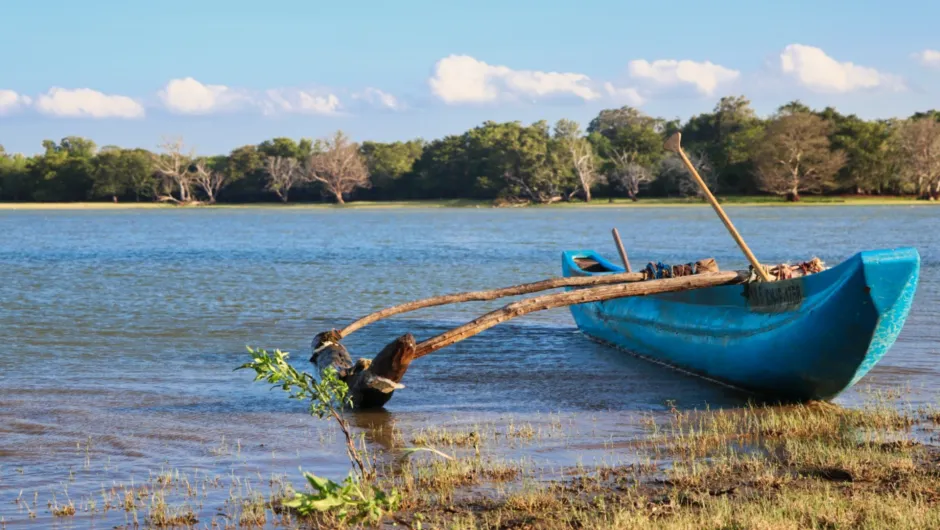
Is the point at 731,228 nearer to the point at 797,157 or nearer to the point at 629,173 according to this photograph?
the point at 797,157

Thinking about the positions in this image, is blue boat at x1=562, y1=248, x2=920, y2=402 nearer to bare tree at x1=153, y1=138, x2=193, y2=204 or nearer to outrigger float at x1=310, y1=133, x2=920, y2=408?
outrigger float at x1=310, y1=133, x2=920, y2=408

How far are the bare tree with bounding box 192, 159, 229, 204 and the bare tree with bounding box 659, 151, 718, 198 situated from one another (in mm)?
46061

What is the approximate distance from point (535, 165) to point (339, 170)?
21.6 meters

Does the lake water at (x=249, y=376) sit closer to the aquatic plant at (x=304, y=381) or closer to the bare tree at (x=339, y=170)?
the aquatic plant at (x=304, y=381)

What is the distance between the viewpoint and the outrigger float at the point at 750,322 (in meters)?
8.88

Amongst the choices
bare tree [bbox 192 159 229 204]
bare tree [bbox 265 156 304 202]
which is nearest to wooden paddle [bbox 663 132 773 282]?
bare tree [bbox 265 156 304 202]

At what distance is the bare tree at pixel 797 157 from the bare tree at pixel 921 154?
461 centimetres

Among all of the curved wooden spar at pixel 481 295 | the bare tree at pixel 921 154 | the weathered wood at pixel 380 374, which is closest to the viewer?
the weathered wood at pixel 380 374

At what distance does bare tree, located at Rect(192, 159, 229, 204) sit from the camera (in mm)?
112000

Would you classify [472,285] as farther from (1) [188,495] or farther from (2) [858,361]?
(1) [188,495]

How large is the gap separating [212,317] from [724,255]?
18221mm

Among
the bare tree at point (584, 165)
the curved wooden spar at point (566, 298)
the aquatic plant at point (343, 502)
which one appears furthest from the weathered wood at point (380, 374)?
the bare tree at point (584, 165)

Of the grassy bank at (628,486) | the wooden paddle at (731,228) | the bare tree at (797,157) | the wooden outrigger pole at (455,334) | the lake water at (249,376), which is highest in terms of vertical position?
the bare tree at (797,157)

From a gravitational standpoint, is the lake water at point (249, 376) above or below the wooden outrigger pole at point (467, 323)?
below
